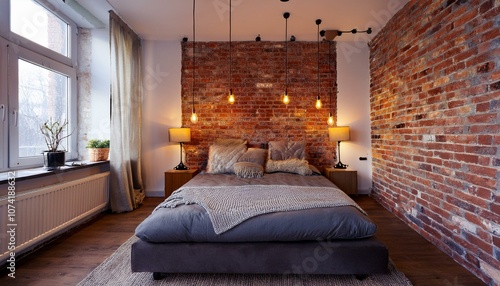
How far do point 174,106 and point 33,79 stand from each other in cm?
190

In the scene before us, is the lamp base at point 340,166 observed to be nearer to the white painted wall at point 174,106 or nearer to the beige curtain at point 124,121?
the white painted wall at point 174,106

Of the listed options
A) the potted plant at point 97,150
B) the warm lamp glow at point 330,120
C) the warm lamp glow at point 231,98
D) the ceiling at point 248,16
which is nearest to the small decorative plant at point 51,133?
the potted plant at point 97,150

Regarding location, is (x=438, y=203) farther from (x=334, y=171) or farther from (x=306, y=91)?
(x=306, y=91)

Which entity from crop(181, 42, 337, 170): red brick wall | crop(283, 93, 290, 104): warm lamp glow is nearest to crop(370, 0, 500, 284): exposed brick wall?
crop(181, 42, 337, 170): red brick wall

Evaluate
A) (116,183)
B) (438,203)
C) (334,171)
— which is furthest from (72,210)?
(438,203)

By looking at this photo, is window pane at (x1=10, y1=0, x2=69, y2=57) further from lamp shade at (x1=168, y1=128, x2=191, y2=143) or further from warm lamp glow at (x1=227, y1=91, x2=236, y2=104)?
warm lamp glow at (x1=227, y1=91, x2=236, y2=104)

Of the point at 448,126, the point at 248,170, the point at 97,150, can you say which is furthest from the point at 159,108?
the point at 448,126

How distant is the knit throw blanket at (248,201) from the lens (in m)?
1.89

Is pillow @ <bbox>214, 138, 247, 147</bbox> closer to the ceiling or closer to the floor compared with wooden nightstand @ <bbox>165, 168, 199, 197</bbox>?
closer to the ceiling

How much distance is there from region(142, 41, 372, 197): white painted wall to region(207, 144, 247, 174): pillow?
3.04ft

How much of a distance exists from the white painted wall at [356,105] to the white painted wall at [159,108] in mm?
2830

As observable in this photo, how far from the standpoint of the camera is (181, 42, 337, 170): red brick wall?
439 centimetres

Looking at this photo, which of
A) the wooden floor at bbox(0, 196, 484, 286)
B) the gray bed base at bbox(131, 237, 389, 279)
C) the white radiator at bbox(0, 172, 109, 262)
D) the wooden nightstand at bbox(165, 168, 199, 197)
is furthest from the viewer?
the wooden nightstand at bbox(165, 168, 199, 197)

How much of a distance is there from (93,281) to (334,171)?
328 centimetres
